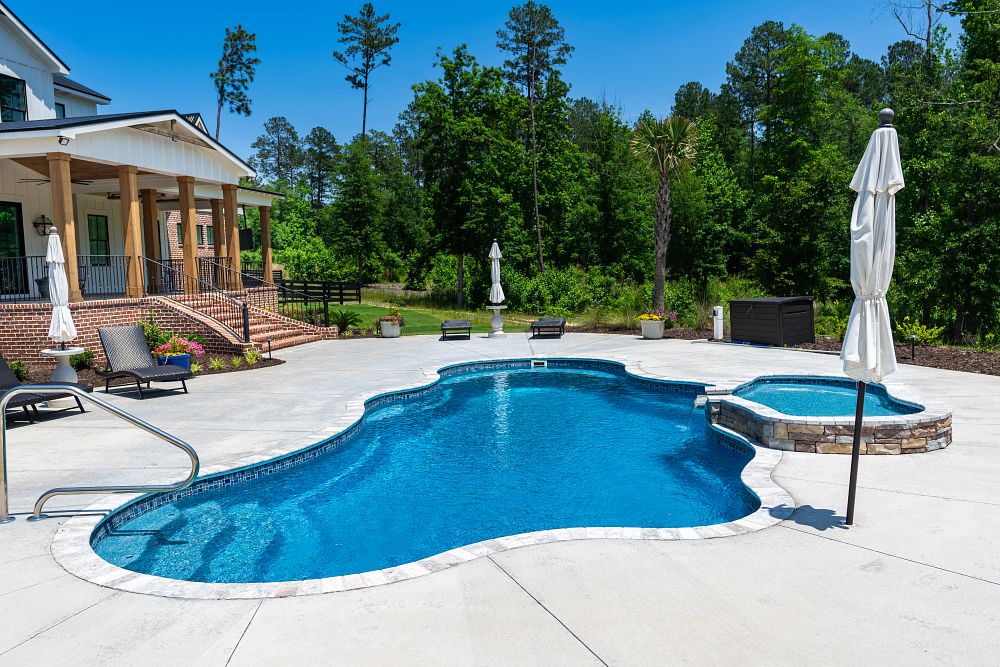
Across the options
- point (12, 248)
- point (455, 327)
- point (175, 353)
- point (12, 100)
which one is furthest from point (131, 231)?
point (455, 327)

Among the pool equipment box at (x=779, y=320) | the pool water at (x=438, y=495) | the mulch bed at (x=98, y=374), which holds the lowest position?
the pool water at (x=438, y=495)

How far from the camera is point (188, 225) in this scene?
18.9 metres

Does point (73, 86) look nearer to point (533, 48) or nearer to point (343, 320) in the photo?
point (343, 320)

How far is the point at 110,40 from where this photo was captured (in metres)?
47.9

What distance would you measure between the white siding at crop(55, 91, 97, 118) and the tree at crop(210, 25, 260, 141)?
70.9 ft

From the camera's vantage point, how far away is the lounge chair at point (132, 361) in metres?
11.4

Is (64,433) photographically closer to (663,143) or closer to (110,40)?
(663,143)

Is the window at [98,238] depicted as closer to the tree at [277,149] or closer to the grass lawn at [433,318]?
the grass lawn at [433,318]

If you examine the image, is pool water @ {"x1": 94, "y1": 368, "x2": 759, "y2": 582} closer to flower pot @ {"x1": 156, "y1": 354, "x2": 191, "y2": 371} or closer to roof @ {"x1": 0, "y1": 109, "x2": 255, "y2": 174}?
flower pot @ {"x1": 156, "y1": 354, "x2": 191, "y2": 371}

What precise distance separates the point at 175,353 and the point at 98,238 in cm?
1119

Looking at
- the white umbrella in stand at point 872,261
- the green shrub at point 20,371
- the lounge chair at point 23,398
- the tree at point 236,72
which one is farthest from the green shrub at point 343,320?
the tree at point 236,72

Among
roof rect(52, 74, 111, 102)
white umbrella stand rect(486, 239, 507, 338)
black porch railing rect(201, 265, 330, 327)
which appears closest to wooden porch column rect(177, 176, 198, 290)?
black porch railing rect(201, 265, 330, 327)

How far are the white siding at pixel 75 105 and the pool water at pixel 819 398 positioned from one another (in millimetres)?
24863

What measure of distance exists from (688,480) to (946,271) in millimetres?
14873
